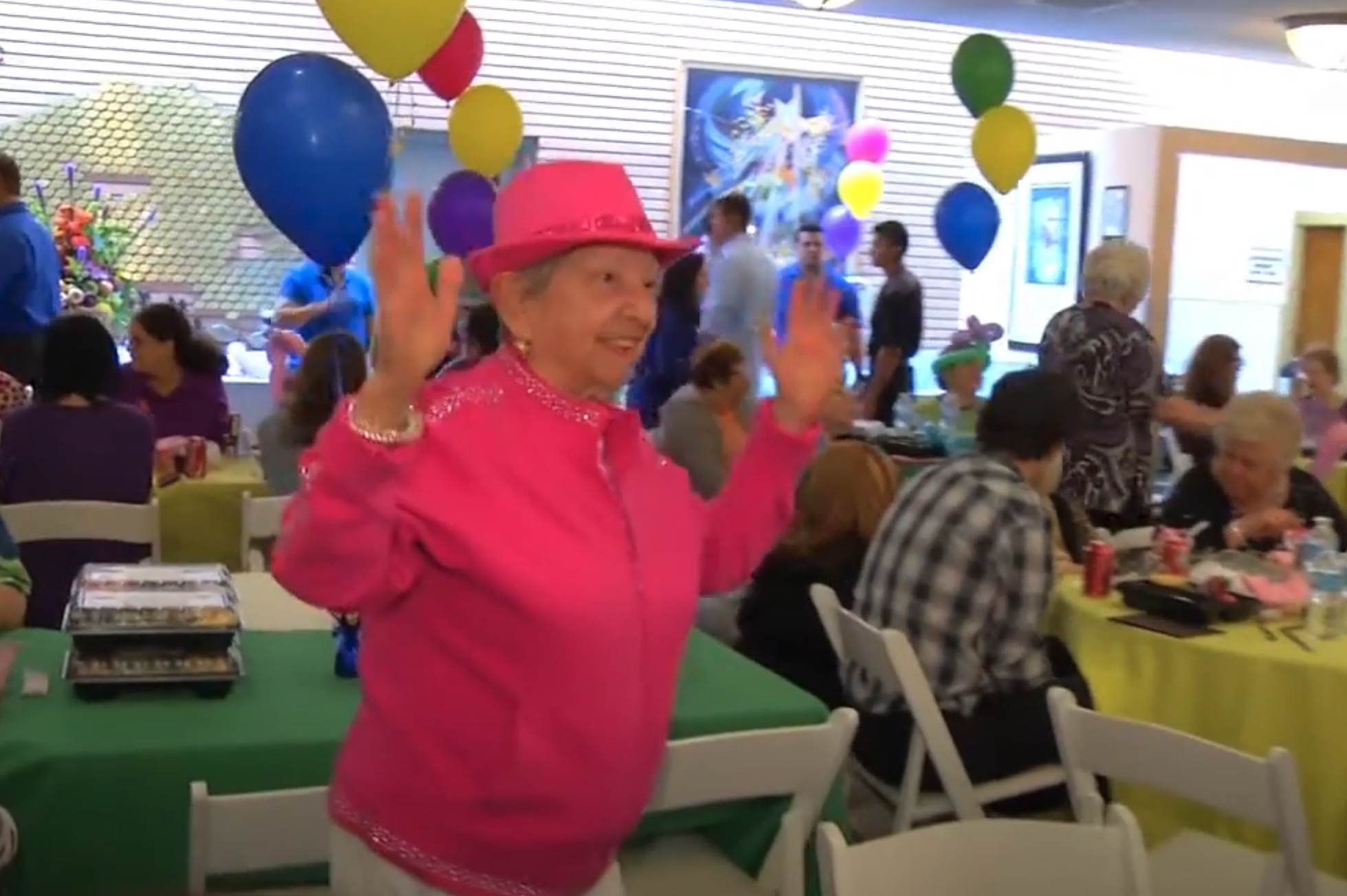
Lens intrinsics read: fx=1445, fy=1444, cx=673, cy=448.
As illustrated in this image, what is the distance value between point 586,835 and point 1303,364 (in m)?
5.72

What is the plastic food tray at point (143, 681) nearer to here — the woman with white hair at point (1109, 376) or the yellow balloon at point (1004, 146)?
the woman with white hair at point (1109, 376)

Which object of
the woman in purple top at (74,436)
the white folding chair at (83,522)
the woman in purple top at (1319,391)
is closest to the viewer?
the white folding chair at (83,522)

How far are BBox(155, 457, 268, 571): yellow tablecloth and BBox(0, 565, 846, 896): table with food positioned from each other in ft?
5.54

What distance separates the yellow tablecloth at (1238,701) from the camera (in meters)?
2.83

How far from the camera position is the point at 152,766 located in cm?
203

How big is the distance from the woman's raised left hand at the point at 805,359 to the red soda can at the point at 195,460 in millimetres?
3124

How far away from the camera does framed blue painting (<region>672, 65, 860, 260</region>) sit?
9.12m

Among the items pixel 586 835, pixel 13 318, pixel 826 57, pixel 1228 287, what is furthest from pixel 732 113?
pixel 586 835

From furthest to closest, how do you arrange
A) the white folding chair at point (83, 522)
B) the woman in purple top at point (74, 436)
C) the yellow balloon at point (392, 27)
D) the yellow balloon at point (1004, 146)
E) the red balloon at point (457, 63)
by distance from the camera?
the yellow balloon at point (1004, 146) < the red balloon at point (457, 63) < the woman in purple top at point (74, 436) < the white folding chair at point (83, 522) < the yellow balloon at point (392, 27)

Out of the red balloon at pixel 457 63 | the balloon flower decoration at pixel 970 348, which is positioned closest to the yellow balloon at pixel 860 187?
the balloon flower decoration at pixel 970 348

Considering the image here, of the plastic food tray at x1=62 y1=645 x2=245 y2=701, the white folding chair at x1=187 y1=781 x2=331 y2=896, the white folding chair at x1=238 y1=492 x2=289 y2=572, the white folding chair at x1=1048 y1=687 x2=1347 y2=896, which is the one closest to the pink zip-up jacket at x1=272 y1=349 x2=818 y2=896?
the white folding chair at x1=187 y1=781 x2=331 y2=896

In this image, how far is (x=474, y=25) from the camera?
5.39 meters

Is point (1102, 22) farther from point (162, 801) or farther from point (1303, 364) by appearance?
point (162, 801)

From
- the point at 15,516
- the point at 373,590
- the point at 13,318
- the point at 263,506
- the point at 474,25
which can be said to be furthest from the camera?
the point at 13,318
